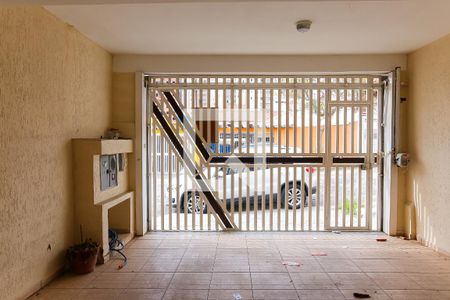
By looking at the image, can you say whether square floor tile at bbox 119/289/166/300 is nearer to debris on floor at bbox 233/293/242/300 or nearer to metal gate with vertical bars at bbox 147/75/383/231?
debris on floor at bbox 233/293/242/300

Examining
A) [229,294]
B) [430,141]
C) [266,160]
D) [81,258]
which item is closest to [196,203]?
[266,160]

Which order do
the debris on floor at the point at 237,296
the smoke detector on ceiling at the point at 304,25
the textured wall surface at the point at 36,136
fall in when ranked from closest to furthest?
the textured wall surface at the point at 36,136 → the debris on floor at the point at 237,296 → the smoke detector on ceiling at the point at 304,25

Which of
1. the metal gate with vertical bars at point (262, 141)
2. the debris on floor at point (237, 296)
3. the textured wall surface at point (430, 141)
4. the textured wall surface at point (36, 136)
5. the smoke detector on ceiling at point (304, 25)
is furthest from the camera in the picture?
the metal gate with vertical bars at point (262, 141)

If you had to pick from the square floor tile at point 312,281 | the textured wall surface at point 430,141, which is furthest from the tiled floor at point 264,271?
the textured wall surface at point 430,141

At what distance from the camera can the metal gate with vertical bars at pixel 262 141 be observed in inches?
183

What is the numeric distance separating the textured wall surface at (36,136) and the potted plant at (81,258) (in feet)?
0.36

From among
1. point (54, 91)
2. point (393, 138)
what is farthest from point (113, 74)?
point (393, 138)

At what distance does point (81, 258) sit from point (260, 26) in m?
2.85

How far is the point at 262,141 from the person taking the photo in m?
4.73

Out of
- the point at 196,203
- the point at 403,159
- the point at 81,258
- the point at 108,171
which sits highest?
the point at 403,159

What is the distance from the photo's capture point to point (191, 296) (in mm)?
2770

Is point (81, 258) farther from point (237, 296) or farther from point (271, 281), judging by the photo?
point (271, 281)

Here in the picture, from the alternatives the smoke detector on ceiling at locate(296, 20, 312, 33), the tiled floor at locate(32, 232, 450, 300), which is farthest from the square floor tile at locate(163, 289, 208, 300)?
the smoke detector on ceiling at locate(296, 20, 312, 33)

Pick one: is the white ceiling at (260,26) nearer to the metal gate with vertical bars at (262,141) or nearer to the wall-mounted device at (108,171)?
the metal gate with vertical bars at (262,141)
